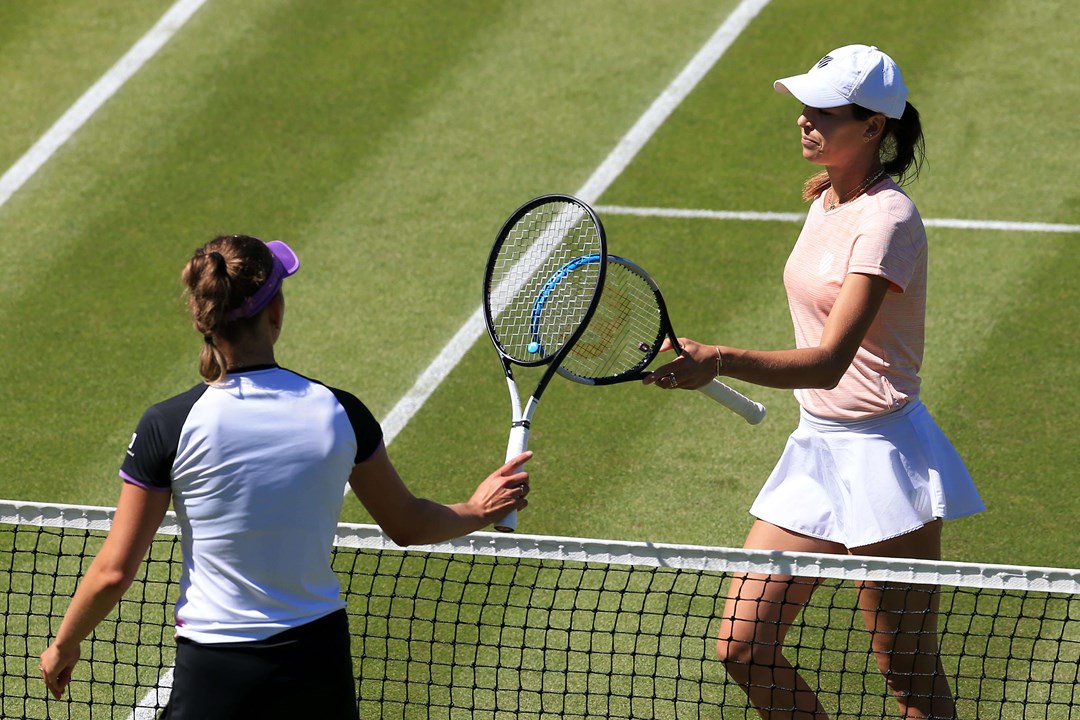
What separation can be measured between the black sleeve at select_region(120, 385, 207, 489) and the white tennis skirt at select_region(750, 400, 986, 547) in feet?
7.23

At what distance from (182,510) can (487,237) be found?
5.74m

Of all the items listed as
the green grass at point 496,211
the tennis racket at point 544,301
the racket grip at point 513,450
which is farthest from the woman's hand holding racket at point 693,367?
the green grass at point 496,211

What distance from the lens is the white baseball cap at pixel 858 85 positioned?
17.3ft

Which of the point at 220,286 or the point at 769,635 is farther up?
the point at 220,286

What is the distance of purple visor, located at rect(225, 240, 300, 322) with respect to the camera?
166 inches

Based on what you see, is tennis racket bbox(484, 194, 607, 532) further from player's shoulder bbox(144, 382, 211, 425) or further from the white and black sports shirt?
player's shoulder bbox(144, 382, 211, 425)

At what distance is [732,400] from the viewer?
5355 mm

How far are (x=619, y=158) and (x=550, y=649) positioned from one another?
4980 mm

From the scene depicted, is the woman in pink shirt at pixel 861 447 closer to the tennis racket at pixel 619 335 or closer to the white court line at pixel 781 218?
the tennis racket at pixel 619 335

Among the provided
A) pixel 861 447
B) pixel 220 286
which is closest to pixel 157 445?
pixel 220 286

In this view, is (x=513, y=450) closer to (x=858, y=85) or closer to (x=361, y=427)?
(x=361, y=427)

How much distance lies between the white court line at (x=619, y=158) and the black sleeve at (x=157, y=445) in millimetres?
3946

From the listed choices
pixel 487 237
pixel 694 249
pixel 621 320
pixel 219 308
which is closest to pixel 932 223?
pixel 694 249

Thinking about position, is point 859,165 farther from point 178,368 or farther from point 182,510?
point 178,368
